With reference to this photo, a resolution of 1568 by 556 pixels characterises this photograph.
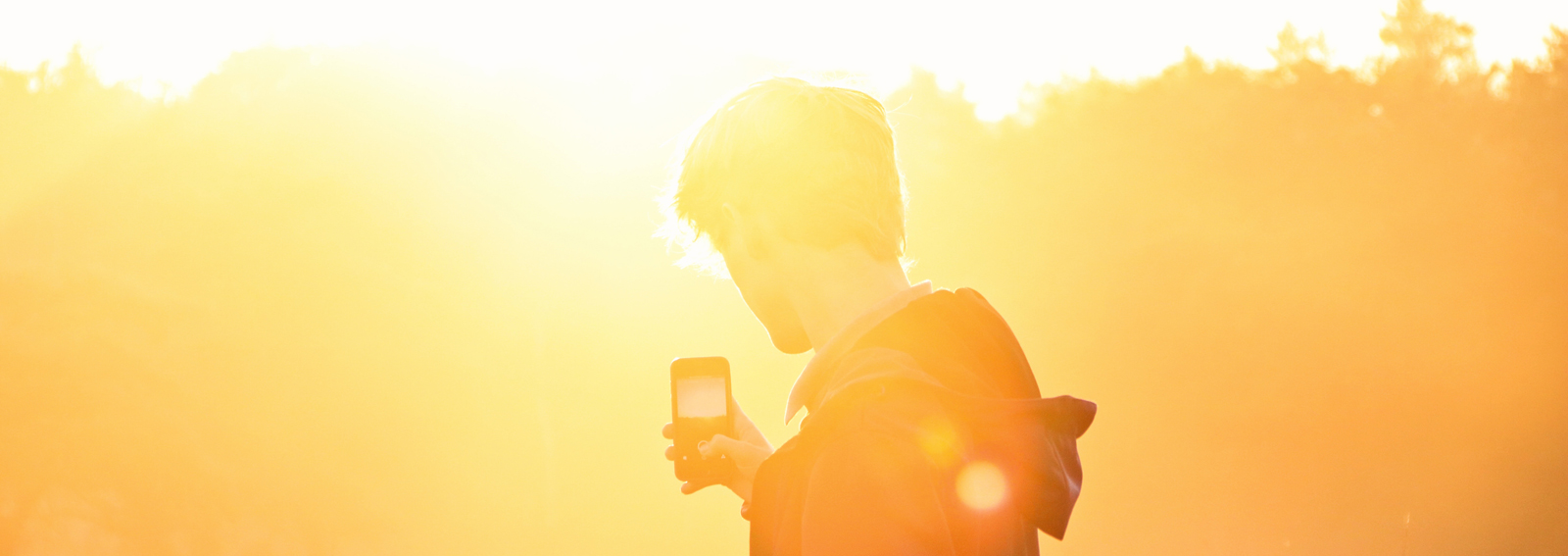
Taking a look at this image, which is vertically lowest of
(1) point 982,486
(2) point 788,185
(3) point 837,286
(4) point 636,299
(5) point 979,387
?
(1) point 982,486

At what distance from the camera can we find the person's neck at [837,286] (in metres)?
1.73

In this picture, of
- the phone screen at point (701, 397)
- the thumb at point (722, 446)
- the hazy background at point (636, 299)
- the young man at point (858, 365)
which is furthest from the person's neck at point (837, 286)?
the hazy background at point (636, 299)

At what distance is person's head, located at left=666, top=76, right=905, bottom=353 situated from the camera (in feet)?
5.88


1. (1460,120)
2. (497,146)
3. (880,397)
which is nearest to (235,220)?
(497,146)

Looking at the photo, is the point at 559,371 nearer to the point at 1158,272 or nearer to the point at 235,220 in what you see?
the point at 235,220

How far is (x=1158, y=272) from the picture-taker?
23344mm

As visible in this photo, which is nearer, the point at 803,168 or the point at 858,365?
the point at 858,365

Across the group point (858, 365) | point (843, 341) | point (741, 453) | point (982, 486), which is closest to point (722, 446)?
point (741, 453)

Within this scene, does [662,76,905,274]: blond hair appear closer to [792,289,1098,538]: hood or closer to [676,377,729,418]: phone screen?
[792,289,1098,538]: hood

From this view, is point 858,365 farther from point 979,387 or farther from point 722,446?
point 722,446

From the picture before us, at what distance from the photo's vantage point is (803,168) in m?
1.81

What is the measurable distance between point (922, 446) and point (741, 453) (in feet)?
2.28

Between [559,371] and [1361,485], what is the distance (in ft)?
46.5

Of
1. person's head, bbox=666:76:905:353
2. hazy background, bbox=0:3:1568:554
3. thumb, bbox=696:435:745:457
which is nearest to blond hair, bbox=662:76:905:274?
person's head, bbox=666:76:905:353
